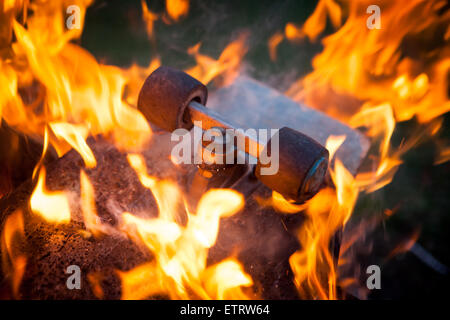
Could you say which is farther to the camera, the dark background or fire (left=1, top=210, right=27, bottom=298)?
the dark background

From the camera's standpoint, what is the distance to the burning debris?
1.55m

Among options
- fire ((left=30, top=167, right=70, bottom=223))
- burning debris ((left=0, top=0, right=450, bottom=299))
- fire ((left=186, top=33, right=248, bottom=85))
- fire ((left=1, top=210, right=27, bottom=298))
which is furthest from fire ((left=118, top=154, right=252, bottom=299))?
fire ((left=186, top=33, right=248, bottom=85))

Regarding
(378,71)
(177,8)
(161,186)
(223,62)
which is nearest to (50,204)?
(161,186)

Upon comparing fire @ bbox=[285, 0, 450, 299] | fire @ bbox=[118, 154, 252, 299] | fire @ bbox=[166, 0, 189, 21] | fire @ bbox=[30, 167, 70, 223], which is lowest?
fire @ bbox=[118, 154, 252, 299]

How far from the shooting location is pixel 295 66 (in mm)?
3766

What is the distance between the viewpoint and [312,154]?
1.45m

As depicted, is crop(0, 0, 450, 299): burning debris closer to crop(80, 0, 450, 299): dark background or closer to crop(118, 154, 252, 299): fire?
crop(118, 154, 252, 299): fire

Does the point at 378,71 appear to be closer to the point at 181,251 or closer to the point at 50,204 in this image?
the point at 181,251

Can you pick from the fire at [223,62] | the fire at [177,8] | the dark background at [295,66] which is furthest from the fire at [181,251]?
the fire at [177,8]

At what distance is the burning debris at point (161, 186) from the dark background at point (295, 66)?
147 mm

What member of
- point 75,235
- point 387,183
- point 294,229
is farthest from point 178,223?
point 387,183

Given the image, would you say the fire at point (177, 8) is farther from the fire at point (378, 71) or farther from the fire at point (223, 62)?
the fire at point (378, 71)

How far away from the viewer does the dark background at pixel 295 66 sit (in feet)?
8.23

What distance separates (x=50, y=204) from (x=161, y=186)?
622 millimetres
